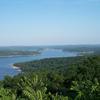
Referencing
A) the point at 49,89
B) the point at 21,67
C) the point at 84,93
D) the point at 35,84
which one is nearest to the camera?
the point at 84,93

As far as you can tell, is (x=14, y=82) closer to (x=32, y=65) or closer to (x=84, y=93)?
(x=84, y=93)

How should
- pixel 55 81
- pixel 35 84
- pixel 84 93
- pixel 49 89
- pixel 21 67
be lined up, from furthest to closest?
pixel 21 67 → pixel 55 81 → pixel 49 89 → pixel 35 84 → pixel 84 93

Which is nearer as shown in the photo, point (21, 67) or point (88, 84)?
point (88, 84)

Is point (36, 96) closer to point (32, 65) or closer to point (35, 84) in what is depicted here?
point (35, 84)

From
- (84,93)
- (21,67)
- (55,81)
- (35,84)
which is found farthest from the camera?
(21,67)

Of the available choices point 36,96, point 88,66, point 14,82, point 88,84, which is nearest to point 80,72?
point 88,66

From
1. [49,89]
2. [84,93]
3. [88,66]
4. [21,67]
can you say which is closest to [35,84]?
[84,93]

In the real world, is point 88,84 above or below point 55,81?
Result: above

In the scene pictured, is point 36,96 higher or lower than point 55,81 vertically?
higher

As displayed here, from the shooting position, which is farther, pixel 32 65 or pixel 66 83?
pixel 32 65
